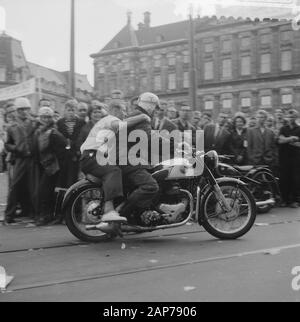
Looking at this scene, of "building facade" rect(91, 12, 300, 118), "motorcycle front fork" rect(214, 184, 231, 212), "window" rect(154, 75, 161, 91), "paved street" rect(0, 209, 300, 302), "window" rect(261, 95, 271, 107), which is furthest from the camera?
"window" rect(154, 75, 161, 91)

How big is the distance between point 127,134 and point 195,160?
100cm

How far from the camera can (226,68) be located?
232ft

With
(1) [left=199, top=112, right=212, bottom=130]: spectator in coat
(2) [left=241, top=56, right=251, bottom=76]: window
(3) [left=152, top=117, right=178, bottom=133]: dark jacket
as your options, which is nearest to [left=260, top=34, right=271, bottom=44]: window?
(2) [left=241, top=56, right=251, bottom=76]: window

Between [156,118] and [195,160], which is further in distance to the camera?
[156,118]

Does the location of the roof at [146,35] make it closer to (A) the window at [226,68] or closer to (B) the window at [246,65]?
(A) the window at [226,68]

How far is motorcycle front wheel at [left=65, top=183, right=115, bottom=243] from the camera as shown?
653cm

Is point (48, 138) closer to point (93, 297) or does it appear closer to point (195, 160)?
point (195, 160)

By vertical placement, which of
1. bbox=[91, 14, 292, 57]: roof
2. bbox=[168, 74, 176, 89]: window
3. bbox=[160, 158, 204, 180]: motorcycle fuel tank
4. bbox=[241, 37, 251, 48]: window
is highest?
bbox=[91, 14, 292, 57]: roof

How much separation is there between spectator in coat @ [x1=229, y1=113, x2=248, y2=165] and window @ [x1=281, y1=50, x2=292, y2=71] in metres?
57.2

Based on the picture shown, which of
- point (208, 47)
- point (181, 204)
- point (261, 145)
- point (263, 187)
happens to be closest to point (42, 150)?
point (181, 204)

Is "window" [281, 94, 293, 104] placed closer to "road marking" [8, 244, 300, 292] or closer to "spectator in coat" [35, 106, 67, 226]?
"spectator in coat" [35, 106, 67, 226]

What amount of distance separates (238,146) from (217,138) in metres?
0.48

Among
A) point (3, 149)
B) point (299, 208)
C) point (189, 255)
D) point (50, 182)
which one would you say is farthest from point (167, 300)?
point (299, 208)

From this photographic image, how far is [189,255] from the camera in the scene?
5852 millimetres
